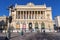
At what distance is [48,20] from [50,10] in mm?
6436

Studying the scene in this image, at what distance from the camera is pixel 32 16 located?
2849 inches

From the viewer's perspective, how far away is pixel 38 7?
71.2m

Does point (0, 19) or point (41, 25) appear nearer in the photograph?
point (41, 25)

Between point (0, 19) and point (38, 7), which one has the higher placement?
point (38, 7)

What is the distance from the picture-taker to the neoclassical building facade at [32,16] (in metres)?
68.0

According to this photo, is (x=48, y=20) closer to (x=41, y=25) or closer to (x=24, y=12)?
(x=41, y=25)

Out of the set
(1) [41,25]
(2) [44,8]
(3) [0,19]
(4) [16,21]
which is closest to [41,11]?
(2) [44,8]

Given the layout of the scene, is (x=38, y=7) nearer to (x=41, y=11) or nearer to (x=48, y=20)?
(x=41, y=11)

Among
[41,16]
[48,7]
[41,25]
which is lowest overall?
[41,25]

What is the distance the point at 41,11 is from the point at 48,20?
6.10 meters

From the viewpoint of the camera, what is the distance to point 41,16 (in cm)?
Result: 7244

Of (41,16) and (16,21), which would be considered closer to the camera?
(16,21)

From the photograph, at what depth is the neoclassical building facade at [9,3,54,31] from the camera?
68000mm

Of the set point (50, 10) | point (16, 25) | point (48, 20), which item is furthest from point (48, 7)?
point (16, 25)
